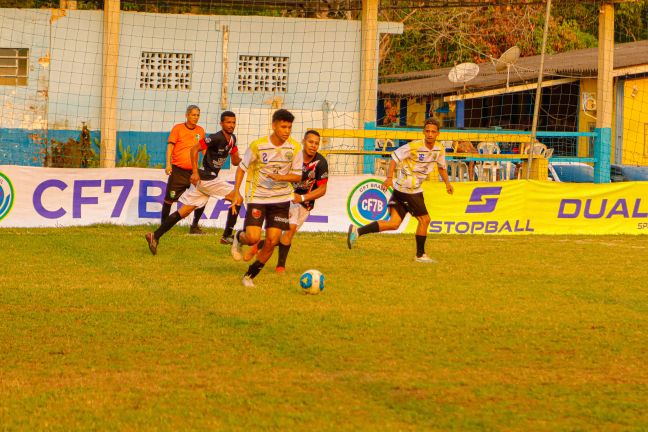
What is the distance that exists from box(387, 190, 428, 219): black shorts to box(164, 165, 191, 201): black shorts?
3.31m

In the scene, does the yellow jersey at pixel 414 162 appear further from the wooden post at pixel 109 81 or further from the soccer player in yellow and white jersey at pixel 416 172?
the wooden post at pixel 109 81

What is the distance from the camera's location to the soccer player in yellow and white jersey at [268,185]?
37.1 ft

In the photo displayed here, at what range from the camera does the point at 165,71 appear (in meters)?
25.9

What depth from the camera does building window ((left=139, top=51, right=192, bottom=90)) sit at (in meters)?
25.8

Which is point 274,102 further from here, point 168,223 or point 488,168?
point 168,223

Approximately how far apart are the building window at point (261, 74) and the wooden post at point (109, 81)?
396cm

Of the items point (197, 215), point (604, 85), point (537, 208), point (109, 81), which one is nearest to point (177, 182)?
point (197, 215)

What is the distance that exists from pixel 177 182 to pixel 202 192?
78 centimetres

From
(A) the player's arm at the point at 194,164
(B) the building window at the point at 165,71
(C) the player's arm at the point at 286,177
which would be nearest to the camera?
(C) the player's arm at the point at 286,177

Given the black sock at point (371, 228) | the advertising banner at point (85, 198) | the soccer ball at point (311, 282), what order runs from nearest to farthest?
the soccer ball at point (311, 282)
the black sock at point (371, 228)
the advertising banner at point (85, 198)

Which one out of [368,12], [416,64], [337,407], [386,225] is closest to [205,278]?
[386,225]

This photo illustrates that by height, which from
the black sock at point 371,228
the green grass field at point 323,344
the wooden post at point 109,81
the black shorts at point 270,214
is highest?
the wooden post at point 109,81

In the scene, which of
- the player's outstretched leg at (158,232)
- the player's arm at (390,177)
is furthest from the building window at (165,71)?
the player's arm at (390,177)

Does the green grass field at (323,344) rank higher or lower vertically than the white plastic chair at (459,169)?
lower
